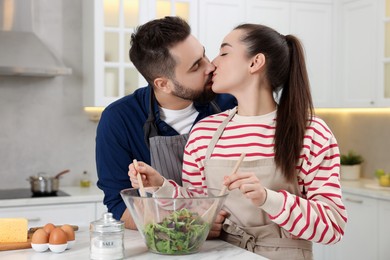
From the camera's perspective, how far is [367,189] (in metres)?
4.18

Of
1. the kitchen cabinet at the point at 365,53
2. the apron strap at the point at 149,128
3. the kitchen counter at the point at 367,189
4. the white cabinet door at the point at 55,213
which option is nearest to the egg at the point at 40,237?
the apron strap at the point at 149,128

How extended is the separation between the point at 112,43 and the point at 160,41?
6.57 ft

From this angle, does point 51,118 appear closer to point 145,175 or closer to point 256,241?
point 145,175

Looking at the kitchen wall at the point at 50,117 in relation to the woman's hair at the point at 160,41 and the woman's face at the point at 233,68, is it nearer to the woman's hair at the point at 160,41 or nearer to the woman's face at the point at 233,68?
the woman's hair at the point at 160,41

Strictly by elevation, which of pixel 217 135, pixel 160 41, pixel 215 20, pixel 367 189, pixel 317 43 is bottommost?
pixel 367 189

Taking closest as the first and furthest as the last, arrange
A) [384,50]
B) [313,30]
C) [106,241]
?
[106,241] → [384,50] → [313,30]

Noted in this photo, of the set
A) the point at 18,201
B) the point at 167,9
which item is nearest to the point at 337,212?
the point at 18,201

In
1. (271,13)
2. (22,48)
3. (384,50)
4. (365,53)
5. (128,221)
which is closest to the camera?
(128,221)

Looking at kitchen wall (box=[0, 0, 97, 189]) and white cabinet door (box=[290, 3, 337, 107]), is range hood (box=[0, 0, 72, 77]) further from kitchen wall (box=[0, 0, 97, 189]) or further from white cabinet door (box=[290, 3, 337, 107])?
white cabinet door (box=[290, 3, 337, 107])

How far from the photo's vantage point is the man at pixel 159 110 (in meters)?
2.29

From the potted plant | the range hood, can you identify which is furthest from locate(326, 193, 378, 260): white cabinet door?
the range hood

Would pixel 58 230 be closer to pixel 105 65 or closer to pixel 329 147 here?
pixel 329 147

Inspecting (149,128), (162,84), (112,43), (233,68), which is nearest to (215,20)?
(112,43)

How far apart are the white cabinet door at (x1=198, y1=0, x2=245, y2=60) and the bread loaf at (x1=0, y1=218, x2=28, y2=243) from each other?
9.17 feet
